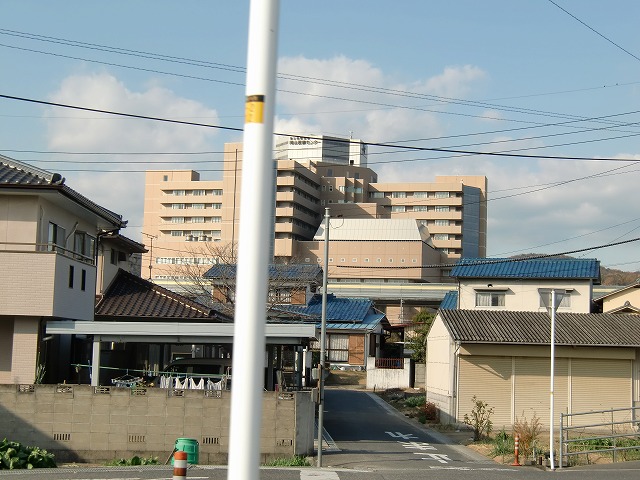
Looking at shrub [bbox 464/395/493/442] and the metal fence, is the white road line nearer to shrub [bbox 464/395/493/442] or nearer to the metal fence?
the metal fence

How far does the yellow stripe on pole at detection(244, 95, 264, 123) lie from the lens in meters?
4.29

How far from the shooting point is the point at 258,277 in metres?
4.13

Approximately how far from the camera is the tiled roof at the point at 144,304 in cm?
3092

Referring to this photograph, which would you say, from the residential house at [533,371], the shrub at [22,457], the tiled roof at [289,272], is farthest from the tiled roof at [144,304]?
the tiled roof at [289,272]

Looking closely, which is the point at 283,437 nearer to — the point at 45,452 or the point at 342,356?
the point at 45,452

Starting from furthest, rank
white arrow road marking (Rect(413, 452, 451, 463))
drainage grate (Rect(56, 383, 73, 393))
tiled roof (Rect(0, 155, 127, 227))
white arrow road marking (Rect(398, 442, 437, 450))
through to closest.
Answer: white arrow road marking (Rect(398, 442, 437, 450)) → tiled roof (Rect(0, 155, 127, 227)) → white arrow road marking (Rect(413, 452, 451, 463)) → drainage grate (Rect(56, 383, 73, 393))

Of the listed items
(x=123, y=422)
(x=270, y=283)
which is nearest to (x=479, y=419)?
(x=123, y=422)

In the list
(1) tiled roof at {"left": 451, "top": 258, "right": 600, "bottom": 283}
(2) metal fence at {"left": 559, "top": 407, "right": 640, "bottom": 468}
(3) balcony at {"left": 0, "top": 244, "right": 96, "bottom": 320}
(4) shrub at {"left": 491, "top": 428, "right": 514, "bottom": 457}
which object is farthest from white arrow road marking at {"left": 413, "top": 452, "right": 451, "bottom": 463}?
(1) tiled roof at {"left": 451, "top": 258, "right": 600, "bottom": 283}

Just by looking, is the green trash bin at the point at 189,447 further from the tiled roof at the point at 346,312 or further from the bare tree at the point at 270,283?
the tiled roof at the point at 346,312

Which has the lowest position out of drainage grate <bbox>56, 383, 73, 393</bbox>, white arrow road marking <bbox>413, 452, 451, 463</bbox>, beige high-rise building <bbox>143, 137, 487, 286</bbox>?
white arrow road marking <bbox>413, 452, 451, 463</bbox>

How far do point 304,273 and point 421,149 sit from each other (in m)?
35.7

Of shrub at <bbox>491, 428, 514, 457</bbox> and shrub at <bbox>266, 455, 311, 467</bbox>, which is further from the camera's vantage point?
shrub at <bbox>491, 428, 514, 457</bbox>

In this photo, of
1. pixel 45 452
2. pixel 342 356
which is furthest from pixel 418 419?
pixel 342 356

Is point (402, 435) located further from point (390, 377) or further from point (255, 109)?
point (255, 109)
